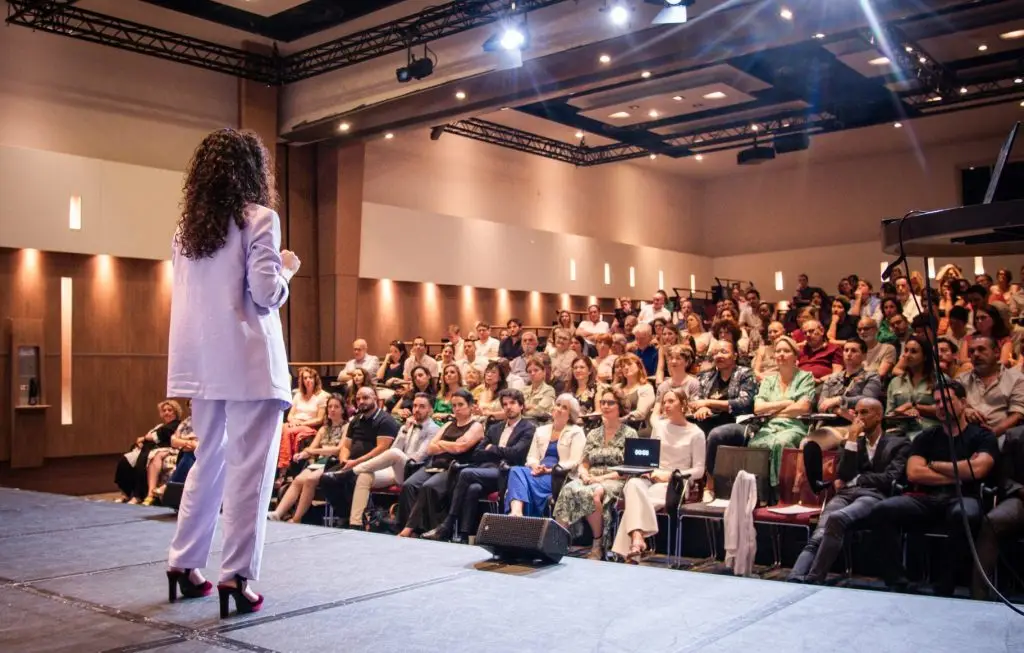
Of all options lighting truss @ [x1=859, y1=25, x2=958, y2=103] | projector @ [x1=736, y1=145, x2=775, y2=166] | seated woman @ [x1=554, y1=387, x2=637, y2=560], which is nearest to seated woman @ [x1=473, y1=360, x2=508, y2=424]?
seated woman @ [x1=554, y1=387, x2=637, y2=560]

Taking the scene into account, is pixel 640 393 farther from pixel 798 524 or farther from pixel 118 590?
pixel 118 590

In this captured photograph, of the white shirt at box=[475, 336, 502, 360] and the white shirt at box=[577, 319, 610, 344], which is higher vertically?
the white shirt at box=[577, 319, 610, 344]

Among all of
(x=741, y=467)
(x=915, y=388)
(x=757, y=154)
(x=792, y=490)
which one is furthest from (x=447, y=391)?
(x=757, y=154)

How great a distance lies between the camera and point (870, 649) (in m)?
2.14

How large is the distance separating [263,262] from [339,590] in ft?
3.37

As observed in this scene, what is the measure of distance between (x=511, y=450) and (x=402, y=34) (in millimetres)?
5503

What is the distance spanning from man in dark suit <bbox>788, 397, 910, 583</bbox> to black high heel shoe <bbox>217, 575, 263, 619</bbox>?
2.79 metres

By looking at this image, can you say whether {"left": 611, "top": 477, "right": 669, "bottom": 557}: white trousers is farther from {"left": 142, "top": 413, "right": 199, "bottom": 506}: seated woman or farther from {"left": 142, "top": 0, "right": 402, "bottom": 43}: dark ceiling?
{"left": 142, "top": 0, "right": 402, "bottom": 43}: dark ceiling

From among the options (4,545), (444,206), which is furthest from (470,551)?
(444,206)

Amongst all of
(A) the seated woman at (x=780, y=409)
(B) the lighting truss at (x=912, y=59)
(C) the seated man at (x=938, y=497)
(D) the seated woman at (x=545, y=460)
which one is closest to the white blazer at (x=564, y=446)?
(D) the seated woman at (x=545, y=460)

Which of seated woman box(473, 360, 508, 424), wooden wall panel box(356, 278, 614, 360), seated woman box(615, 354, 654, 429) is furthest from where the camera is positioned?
wooden wall panel box(356, 278, 614, 360)

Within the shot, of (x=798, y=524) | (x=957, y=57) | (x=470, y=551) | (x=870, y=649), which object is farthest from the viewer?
(x=957, y=57)

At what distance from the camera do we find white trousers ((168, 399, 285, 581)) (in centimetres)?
251

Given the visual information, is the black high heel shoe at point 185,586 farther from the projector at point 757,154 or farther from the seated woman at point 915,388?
the projector at point 757,154
